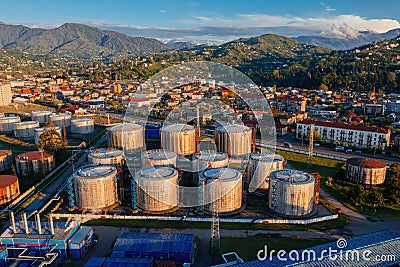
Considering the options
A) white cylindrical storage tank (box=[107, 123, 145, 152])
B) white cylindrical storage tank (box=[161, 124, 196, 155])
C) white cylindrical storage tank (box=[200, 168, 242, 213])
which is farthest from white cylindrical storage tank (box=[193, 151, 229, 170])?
white cylindrical storage tank (box=[107, 123, 145, 152])

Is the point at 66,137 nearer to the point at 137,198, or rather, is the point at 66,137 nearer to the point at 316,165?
the point at 137,198

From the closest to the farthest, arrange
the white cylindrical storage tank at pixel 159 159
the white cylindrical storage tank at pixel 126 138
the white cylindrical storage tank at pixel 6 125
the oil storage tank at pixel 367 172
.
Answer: the white cylindrical storage tank at pixel 159 159 < the oil storage tank at pixel 367 172 < the white cylindrical storage tank at pixel 126 138 < the white cylindrical storage tank at pixel 6 125

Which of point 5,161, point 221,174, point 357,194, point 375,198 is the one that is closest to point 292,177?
point 221,174

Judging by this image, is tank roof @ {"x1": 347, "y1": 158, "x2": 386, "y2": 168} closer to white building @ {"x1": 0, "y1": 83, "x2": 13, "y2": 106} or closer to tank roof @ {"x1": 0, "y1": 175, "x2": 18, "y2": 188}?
tank roof @ {"x1": 0, "y1": 175, "x2": 18, "y2": 188}

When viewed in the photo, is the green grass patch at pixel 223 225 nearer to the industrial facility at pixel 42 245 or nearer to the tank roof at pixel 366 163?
the industrial facility at pixel 42 245

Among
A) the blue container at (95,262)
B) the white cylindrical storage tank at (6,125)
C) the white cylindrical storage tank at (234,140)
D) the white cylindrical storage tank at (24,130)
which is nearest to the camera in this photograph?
the blue container at (95,262)

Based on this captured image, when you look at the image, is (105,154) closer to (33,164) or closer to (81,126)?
(33,164)

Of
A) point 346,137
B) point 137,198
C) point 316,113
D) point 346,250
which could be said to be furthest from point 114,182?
point 316,113

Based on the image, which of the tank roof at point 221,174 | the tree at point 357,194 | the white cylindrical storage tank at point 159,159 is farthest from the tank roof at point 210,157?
the tree at point 357,194
